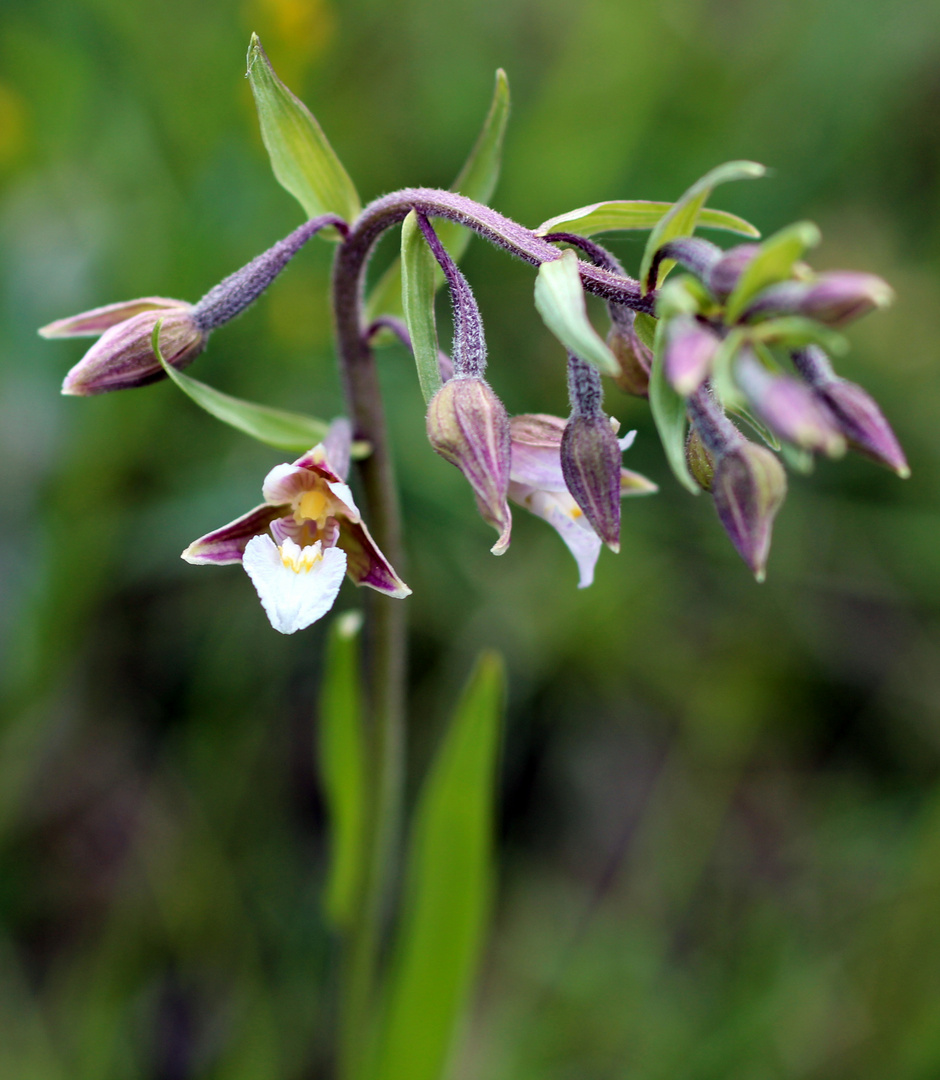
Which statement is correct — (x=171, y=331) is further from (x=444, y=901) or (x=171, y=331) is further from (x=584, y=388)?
(x=444, y=901)

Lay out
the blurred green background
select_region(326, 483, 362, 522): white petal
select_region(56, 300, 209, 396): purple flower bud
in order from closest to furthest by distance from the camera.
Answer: select_region(326, 483, 362, 522): white petal
select_region(56, 300, 209, 396): purple flower bud
the blurred green background

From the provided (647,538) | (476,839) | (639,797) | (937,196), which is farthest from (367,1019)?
(937,196)

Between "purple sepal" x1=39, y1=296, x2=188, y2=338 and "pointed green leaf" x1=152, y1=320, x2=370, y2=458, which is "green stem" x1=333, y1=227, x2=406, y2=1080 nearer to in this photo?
"pointed green leaf" x1=152, y1=320, x2=370, y2=458

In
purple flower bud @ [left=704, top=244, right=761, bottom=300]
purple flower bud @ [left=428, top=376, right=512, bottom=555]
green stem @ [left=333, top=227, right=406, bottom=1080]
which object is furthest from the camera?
green stem @ [left=333, top=227, right=406, bottom=1080]

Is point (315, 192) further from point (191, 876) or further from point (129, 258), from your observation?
point (191, 876)

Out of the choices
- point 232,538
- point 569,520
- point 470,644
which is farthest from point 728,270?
point 470,644

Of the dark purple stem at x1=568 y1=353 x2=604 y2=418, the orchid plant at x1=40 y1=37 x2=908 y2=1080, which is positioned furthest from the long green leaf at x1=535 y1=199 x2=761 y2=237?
the dark purple stem at x1=568 y1=353 x2=604 y2=418

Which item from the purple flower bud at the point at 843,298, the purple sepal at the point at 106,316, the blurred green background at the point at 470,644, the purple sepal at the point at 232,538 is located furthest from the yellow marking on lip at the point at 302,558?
the blurred green background at the point at 470,644
